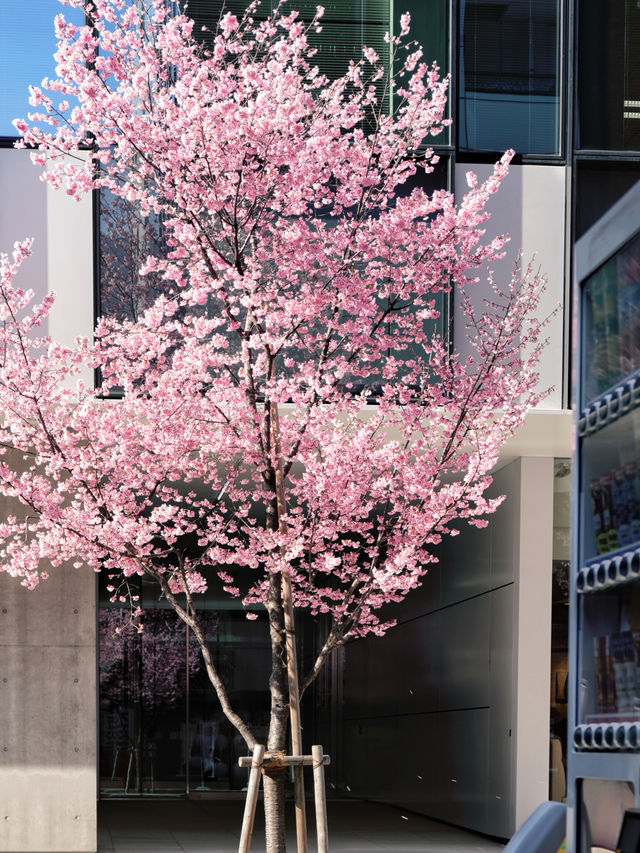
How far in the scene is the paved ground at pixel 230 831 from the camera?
1161 centimetres

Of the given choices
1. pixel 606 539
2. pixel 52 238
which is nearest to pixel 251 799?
pixel 606 539

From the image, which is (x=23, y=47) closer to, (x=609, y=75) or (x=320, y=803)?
(x=609, y=75)

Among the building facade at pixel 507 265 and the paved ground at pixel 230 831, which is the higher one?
the building facade at pixel 507 265

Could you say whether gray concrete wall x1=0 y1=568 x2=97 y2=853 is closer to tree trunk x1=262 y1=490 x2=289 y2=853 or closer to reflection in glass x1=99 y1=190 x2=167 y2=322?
reflection in glass x1=99 y1=190 x2=167 y2=322

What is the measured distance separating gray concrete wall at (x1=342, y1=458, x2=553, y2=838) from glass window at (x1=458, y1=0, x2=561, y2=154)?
3.05 meters

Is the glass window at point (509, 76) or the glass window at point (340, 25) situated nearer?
the glass window at point (340, 25)

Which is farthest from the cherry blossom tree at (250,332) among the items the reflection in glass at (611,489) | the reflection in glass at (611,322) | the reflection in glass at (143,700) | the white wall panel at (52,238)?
the reflection in glass at (143,700)

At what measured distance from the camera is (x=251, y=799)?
6.37 m

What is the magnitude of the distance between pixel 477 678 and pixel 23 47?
7.44m

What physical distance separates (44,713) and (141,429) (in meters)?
4.03

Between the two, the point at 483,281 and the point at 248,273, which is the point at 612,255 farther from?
the point at 483,281

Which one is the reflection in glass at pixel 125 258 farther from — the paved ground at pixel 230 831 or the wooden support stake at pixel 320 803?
the paved ground at pixel 230 831

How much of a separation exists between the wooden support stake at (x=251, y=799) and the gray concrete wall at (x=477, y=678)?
515 centimetres

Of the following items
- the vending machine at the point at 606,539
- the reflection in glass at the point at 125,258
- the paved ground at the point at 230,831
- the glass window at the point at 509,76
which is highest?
the glass window at the point at 509,76
